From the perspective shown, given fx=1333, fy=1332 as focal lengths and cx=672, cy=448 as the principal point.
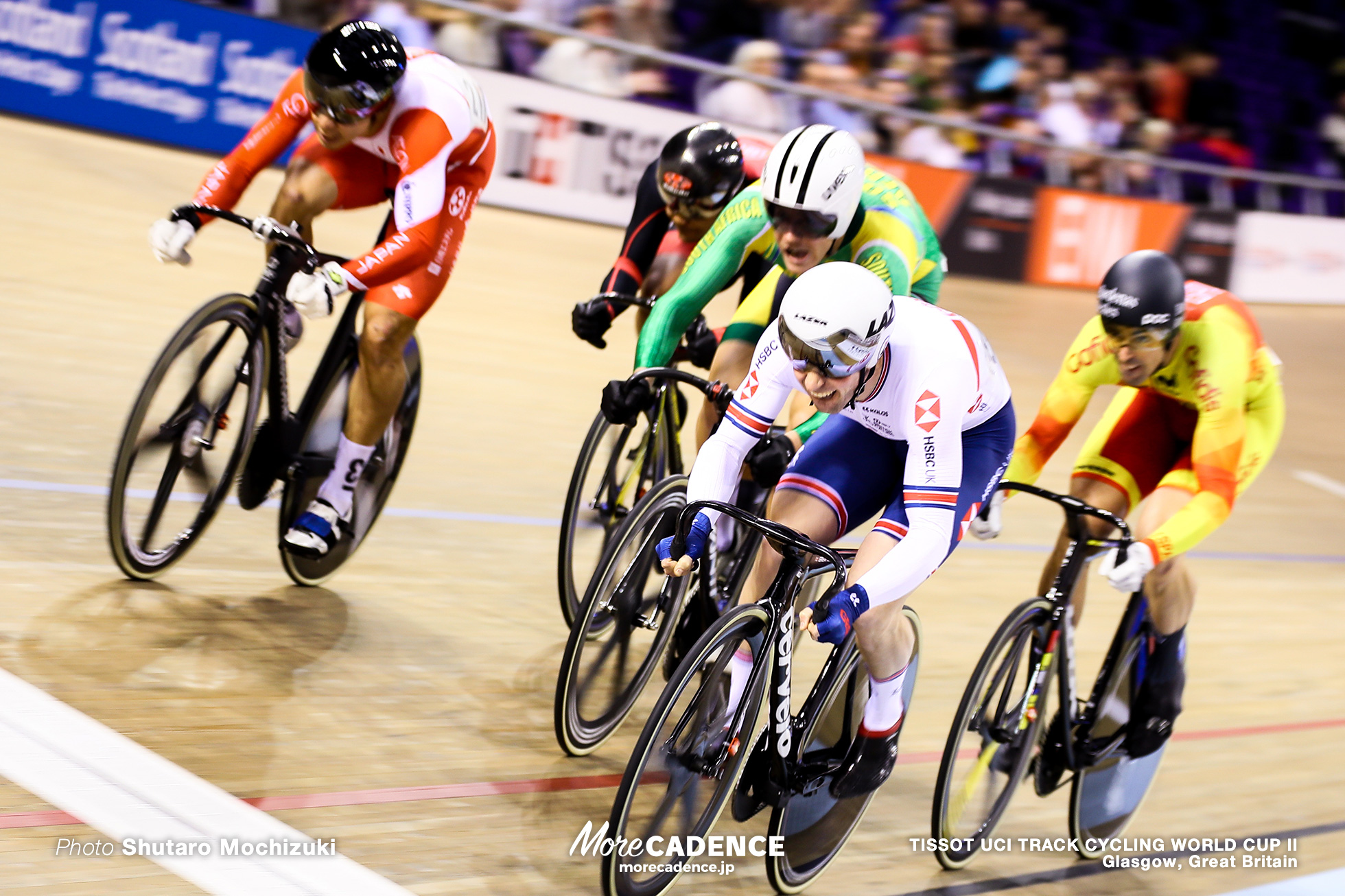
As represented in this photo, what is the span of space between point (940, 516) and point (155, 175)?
24.3 ft

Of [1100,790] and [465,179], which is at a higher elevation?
[465,179]

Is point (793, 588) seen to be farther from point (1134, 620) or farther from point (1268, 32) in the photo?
point (1268, 32)

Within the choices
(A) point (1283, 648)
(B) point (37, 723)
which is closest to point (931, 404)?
(B) point (37, 723)

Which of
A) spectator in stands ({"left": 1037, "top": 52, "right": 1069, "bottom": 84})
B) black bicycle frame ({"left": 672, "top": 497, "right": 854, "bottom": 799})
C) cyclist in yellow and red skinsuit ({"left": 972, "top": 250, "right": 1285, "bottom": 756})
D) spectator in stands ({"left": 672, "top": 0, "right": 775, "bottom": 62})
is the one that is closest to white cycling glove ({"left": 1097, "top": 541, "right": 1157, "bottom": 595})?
cyclist in yellow and red skinsuit ({"left": 972, "top": 250, "right": 1285, "bottom": 756})

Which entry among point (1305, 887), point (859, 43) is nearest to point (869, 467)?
point (1305, 887)

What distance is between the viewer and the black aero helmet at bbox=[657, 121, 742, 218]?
3.92 metres

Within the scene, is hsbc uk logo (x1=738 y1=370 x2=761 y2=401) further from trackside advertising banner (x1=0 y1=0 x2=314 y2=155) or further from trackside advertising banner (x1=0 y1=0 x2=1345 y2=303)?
trackside advertising banner (x1=0 y1=0 x2=314 y2=155)

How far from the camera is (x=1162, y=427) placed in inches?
150

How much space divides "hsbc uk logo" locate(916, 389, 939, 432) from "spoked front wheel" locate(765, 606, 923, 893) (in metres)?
0.49

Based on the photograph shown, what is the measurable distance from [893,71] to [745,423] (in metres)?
9.92

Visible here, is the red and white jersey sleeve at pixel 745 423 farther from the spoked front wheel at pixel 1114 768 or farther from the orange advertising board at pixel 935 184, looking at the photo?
the orange advertising board at pixel 935 184

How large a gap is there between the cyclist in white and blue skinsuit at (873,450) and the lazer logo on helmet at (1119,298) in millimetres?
369

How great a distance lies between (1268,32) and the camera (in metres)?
18.6

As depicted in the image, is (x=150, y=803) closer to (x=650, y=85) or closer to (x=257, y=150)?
(x=257, y=150)
